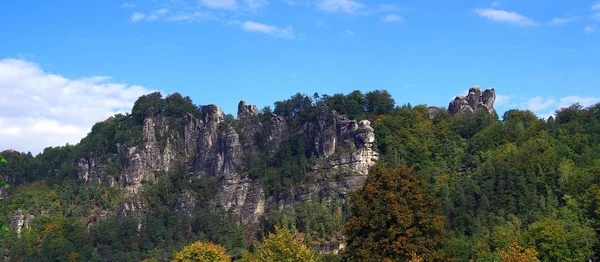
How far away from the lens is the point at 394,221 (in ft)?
140

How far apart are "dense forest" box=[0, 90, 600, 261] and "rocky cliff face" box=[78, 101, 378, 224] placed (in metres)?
1.54

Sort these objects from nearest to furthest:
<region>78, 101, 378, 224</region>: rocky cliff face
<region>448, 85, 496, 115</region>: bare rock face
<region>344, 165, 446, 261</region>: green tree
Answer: <region>344, 165, 446, 261</region>: green tree
<region>78, 101, 378, 224</region>: rocky cliff face
<region>448, 85, 496, 115</region>: bare rock face

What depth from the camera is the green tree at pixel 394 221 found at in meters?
41.7

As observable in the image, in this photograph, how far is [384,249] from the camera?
137ft

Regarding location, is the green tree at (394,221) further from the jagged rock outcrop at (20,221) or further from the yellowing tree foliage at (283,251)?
the jagged rock outcrop at (20,221)

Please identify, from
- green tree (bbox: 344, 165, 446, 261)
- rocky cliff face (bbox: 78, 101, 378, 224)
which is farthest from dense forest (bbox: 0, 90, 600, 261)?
rocky cliff face (bbox: 78, 101, 378, 224)

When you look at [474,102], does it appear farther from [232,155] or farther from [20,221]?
[20,221]

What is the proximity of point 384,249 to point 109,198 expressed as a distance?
252 feet

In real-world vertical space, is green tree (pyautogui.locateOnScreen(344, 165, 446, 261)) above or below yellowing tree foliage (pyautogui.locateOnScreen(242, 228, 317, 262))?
above

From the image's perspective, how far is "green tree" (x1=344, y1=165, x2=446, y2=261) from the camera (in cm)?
4169

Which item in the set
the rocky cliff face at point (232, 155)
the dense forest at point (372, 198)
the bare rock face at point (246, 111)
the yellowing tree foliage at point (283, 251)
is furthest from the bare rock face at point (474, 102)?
the yellowing tree foliage at point (283, 251)

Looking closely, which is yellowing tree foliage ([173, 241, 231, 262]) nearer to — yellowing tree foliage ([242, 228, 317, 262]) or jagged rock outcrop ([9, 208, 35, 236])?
yellowing tree foliage ([242, 228, 317, 262])

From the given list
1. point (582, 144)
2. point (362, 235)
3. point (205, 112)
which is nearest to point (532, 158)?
point (582, 144)

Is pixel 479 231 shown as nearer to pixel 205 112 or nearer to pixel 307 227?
pixel 307 227
